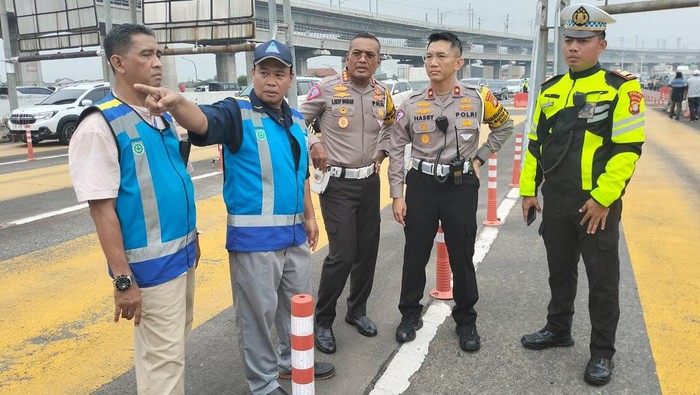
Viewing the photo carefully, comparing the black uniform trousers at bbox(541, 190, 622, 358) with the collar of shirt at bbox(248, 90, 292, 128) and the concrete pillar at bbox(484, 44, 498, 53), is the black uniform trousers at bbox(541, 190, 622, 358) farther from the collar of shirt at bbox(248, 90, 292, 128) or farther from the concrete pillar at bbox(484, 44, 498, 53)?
the concrete pillar at bbox(484, 44, 498, 53)

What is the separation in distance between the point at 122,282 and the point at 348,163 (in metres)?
1.83

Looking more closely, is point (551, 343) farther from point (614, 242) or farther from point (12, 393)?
point (12, 393)

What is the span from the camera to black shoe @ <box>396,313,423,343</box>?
3803 mm

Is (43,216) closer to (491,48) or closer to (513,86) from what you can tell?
(513,86)

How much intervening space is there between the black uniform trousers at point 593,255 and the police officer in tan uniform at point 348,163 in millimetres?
1251

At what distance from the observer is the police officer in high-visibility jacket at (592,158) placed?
3104 mm

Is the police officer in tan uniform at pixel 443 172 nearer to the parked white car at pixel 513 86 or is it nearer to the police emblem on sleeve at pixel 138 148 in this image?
the police emblem on sleeve at pixel 138 148

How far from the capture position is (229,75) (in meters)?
63.3

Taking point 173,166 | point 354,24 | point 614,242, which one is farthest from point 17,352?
point 354,24

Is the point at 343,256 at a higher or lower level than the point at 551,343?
higher

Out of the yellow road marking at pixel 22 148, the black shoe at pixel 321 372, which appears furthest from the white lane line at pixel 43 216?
the yellow road marking at pixel 22 148

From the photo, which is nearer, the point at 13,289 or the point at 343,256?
Result: the point at 343,256

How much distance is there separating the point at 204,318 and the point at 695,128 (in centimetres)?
1998

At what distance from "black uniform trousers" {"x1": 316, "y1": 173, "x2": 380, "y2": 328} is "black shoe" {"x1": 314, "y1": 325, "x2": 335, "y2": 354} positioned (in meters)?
0.04
